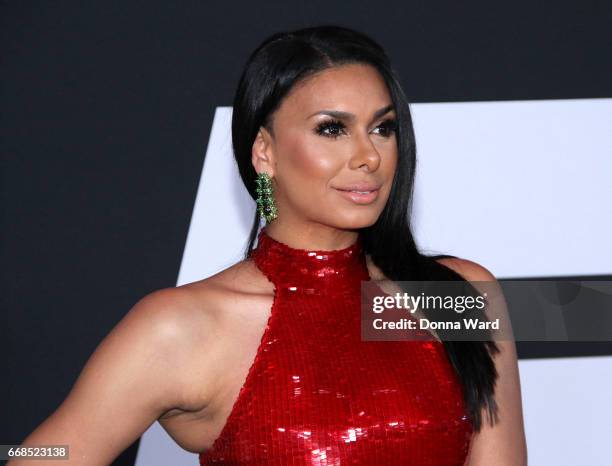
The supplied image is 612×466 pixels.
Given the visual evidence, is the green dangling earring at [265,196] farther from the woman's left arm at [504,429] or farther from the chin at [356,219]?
the woman's left arm at [504,429]

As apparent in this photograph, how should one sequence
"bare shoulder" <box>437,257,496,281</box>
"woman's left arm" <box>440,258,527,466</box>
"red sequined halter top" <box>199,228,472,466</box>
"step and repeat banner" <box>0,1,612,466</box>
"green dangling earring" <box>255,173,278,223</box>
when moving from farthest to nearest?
"step and repeat banner" <box>0,1,612,466</box> < "bare shoulder" <box>437,257,496,281</box> < "green dangling earring" <box>255,173,278,223</box> < "woman's left arm" <box>440,258,527,466</box> < "red sequined halter top" <box>199,228,472,466</box>

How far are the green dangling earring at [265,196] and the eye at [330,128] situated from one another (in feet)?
0.69

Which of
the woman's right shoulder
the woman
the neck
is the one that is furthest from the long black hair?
the woman's right shoulder

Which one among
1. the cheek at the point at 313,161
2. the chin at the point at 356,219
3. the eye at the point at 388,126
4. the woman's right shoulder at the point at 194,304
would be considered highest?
the eye at the point at 388,126

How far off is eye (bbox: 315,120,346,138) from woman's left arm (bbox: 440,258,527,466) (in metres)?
0.65

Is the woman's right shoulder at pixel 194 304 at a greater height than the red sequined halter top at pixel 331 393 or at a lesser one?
greater

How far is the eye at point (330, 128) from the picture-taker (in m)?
2.31

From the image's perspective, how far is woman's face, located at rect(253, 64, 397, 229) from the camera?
90.0 inches

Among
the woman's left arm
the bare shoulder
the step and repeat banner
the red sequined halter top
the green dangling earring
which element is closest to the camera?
the red sequined halter top

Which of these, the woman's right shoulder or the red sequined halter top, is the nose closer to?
the red sequined halter top

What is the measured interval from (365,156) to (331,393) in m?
0.53

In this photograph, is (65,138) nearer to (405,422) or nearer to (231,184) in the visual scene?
(231,184)

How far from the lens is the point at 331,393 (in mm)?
2266

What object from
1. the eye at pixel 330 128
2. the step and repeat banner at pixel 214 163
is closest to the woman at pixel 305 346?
the eye at pixel 330 128
